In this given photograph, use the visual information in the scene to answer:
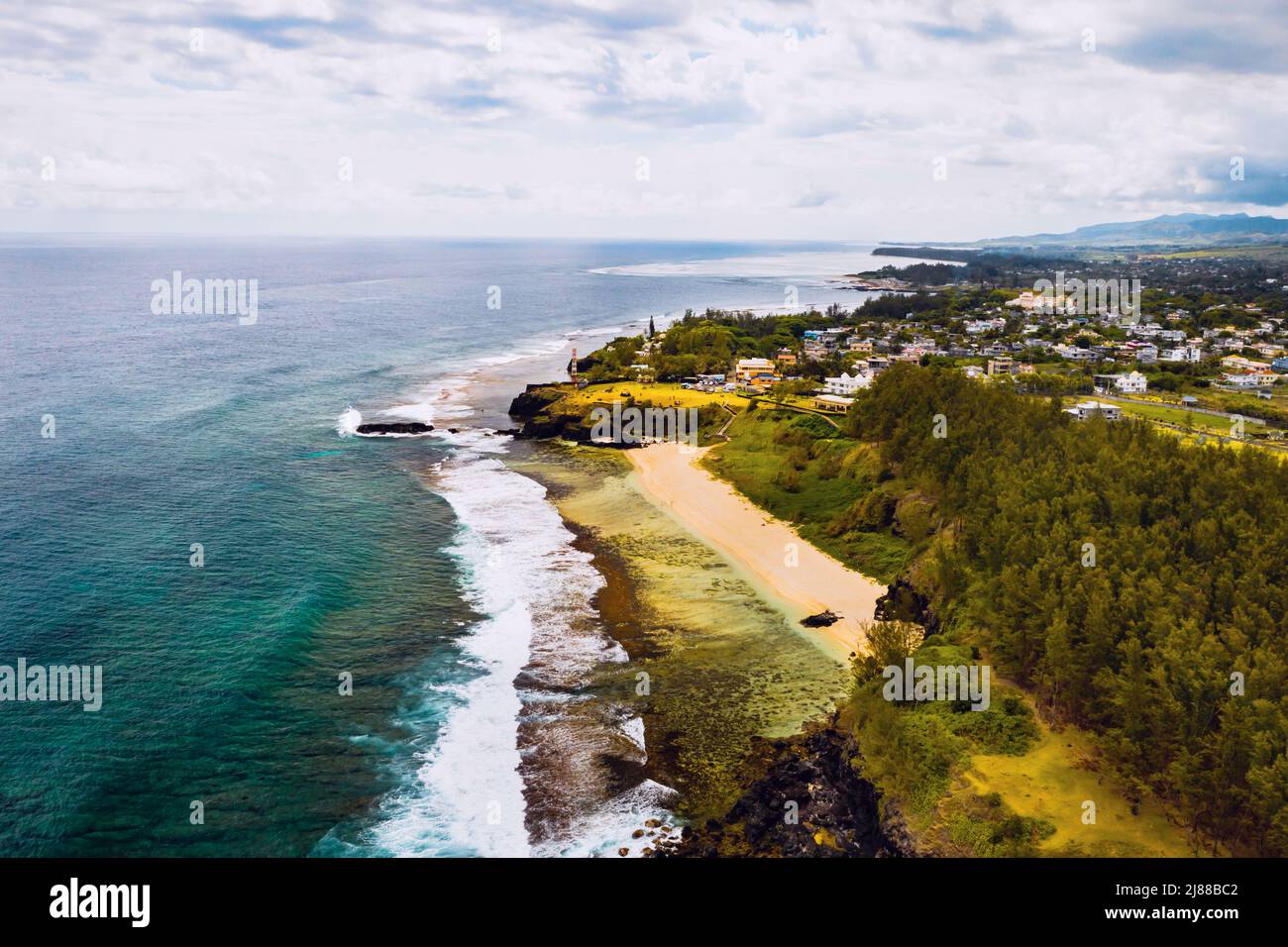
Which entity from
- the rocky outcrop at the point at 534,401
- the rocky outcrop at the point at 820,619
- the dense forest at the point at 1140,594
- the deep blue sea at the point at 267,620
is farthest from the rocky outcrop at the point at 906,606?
the rocky outcrop at the point at 534,401

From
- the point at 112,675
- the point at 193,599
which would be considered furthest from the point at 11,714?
the point at 193,599

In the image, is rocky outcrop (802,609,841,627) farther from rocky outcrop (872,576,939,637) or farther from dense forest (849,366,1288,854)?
dense forest (849,366,1288,854)

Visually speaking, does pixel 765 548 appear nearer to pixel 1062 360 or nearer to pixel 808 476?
pixel 808 476

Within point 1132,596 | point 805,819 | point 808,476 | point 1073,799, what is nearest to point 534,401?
point 808,476

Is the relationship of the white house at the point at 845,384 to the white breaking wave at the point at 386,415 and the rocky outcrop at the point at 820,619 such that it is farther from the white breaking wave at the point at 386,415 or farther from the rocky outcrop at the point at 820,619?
the rocky outcrop at the point at 820,619

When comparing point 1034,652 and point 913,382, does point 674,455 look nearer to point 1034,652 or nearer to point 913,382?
point 913,382

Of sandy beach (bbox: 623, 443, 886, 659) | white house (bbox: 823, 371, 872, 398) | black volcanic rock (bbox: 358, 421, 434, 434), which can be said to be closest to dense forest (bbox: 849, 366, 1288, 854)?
sandy beach (bbox: 623, 443, 886, 659)
